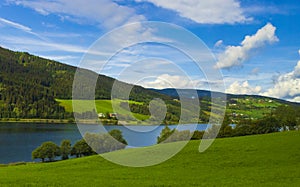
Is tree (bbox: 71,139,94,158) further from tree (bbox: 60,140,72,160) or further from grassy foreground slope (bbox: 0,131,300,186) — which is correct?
grassy foreground slope (bbox: 0,131,300,186)

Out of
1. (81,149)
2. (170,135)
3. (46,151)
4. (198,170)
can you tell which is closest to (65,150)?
(81,149)

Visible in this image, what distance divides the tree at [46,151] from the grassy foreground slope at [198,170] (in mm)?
31469

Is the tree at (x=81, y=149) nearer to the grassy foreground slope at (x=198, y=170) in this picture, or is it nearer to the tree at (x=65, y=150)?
the tree at (x=65, y=150)

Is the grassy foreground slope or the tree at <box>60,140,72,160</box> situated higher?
the grassy foreground slope

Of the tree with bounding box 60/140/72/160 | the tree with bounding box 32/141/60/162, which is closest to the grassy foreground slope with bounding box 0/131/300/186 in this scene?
the tree with bounding box 32/141/60/162

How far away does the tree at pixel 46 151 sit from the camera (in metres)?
66.8

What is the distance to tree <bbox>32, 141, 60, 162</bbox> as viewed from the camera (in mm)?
66812

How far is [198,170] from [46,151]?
1785 inches

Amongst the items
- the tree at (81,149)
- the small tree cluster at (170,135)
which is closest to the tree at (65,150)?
the tree at (81,149)

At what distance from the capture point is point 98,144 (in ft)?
191

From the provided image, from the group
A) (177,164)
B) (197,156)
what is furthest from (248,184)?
(197,156)

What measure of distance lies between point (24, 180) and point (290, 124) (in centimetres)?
8160

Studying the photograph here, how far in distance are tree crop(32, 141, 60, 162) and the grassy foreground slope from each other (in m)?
31.5

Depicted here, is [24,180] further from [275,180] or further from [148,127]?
[275,180]
